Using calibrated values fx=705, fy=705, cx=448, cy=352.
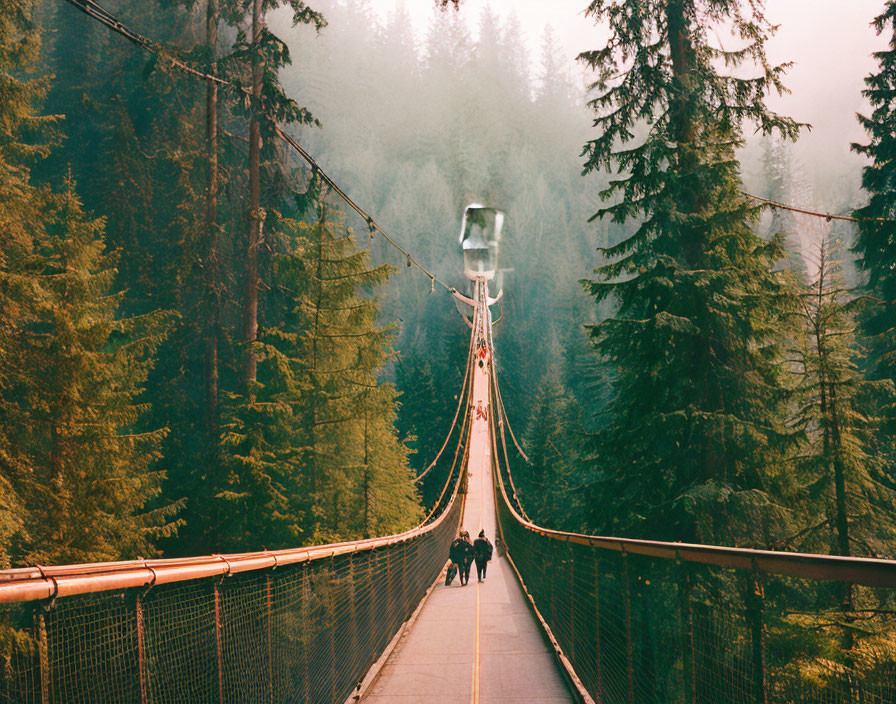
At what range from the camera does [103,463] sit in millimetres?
11172

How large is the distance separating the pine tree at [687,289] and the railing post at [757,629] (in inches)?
254

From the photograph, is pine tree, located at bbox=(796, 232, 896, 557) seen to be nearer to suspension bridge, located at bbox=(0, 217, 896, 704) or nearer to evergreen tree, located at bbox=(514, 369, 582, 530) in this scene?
suspension bridge, located at bbox=(0, 217, 896, 704)

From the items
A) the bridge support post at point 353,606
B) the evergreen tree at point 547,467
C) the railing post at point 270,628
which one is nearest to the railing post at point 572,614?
the bridge support post at point 353,606

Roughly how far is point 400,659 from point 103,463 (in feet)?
21.6

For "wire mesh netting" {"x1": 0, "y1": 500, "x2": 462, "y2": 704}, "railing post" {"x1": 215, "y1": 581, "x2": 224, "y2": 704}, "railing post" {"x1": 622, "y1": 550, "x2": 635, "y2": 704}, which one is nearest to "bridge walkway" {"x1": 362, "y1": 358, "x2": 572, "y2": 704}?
"wire mesh netting" {"x1": 0, "y1": 500, "x2": 462, "y2": 704}

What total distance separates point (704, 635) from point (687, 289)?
6903 millimetres

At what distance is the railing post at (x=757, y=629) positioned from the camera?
7.57ft

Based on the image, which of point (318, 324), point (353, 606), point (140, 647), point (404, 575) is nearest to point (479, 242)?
point (318, 324)

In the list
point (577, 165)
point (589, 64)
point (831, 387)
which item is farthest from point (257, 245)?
point (577, 165)

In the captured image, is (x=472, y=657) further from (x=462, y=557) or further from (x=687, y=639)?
(x=462, y=557)

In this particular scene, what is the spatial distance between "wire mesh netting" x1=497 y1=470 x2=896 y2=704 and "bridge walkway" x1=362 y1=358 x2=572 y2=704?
372mm

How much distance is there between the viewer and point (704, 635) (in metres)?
3.06

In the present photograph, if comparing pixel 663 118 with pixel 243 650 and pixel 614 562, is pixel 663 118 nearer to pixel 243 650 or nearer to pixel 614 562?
pixel 614 562

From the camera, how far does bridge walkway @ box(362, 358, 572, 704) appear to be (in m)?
5.65
